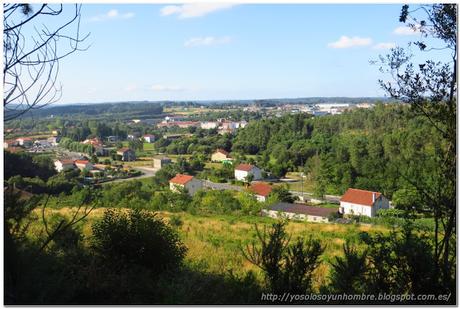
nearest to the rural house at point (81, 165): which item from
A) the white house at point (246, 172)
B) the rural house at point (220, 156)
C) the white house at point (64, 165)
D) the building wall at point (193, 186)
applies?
the white house at point (64, 165)

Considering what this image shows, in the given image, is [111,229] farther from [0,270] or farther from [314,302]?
[314,302]

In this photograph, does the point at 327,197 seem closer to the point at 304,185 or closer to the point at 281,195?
the point at 304,185

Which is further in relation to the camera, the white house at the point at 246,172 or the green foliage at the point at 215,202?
the white house at the point at 246,172

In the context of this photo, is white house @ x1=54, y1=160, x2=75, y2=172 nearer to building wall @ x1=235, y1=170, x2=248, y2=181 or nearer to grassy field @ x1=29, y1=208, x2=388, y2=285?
grassy field @ x1=29, y1=208, x2=388, y2=285

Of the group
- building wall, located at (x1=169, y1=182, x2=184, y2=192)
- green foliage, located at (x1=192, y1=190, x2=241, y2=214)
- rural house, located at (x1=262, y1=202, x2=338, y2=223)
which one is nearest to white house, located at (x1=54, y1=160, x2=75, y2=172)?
green foliage, located at (x1=192, y1=190, x2=241, y2=214)

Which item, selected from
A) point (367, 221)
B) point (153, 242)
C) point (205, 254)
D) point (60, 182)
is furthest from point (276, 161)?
point (153, 242)

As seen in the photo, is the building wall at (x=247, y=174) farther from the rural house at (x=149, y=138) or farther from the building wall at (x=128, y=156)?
the rural house at (x=149, y=138)
